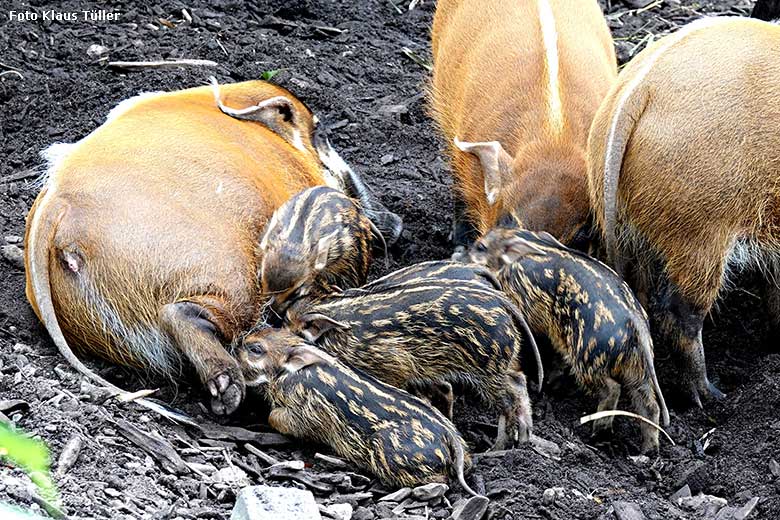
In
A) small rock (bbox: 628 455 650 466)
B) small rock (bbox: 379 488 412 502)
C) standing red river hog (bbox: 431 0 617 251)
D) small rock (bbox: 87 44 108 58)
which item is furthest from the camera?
small rock (bbox: 87 44 108 58)

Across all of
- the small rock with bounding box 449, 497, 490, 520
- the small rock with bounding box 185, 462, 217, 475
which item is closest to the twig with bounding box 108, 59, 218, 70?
the small rock with bounding box 185, 462, 217, 475

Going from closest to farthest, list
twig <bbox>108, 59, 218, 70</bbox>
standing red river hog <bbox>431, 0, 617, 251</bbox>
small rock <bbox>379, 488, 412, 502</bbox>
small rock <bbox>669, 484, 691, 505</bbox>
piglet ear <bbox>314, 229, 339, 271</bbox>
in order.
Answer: small rock <bbox>379, 488, 412, 502</bbox>
small rock <bbox>669, 484, 691, 505</bbox>
piglet ear <bbox>314, 229, 339, 271</bbox>
standing red river hog <bbox>431, 0, 617, 251</bbox>
twig <bbox>108, 59, 218, 70</bbox>

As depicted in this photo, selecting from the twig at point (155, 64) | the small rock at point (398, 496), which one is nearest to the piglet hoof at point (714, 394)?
the small rock at point (398, 496)

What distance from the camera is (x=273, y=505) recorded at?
2.78 metres

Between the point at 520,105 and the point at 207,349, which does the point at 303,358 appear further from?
the point at 520,105

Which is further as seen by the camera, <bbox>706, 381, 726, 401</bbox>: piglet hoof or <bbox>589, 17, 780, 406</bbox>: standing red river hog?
<bbox>706, 381, 726, 401</bbox>: piglet hoof

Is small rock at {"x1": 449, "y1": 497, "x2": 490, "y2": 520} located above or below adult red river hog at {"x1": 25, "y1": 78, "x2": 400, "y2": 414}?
below

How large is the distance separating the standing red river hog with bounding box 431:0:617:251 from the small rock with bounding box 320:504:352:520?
62.6 inches

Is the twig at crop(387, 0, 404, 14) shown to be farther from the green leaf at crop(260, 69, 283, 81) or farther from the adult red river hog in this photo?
the adult red river hog

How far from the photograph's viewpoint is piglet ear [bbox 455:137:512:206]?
4.45 meters

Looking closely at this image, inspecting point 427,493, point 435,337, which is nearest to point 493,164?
Answer: point 435,337

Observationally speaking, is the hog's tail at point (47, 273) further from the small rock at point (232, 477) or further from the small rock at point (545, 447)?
the small rock at point (545, 447)

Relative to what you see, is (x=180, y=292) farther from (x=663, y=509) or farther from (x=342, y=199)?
(x=663, y=509)

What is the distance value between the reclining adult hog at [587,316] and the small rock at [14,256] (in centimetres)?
213
